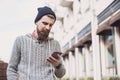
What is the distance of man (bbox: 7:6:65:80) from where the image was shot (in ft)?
7.60

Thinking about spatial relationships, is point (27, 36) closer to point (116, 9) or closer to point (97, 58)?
point (116, 9)

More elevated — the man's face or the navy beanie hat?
the navy beanie hat

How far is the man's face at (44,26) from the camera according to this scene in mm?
2303

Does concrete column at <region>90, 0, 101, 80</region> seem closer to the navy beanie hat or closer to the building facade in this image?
the building facade

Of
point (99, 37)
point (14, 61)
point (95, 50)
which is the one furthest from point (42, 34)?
point (95, 50)

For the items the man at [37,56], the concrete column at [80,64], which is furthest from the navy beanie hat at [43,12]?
the concrete column at [80,64]

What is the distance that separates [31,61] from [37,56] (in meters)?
0.05

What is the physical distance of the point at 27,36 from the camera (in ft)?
7.97

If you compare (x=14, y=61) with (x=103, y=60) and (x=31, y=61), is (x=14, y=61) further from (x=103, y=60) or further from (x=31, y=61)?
(x=103, y=60)

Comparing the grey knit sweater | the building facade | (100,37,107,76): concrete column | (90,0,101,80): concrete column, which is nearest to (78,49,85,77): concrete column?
the building facade

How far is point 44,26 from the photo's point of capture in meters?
2.31

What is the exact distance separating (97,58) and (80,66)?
5506mm

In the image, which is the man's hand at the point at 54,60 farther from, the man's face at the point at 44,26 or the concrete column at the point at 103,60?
the concrete column at the point at 103,60

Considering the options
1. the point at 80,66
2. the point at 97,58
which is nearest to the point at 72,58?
the point at 80,66
